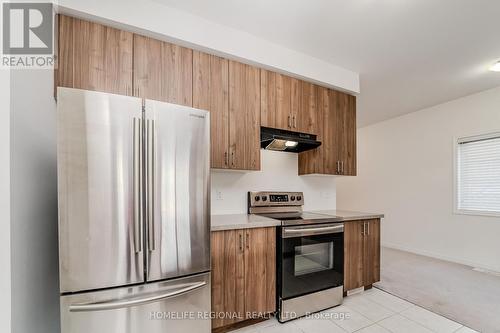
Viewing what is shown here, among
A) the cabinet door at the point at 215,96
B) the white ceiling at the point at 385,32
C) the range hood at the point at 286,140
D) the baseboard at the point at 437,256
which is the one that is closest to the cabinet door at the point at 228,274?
the cabinet door at the point at 215,96

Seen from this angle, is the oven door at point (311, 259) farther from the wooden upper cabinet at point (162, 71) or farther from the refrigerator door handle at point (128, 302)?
the wooden upper cabinet at point (162, 71)

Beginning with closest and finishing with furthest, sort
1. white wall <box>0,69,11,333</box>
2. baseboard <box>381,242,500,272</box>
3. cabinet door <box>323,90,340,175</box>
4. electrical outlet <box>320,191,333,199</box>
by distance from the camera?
white wall <box>0,69,11,333</box> → cabinet door <box>323,90,340,175</box> → electrical outlet <box>320,191,333,199</box> → baseboard <box>381,242,500,272</box>

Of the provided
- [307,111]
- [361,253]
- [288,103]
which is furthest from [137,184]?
[361,253]

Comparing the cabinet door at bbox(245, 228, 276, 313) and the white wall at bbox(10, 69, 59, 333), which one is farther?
the cabinet door at bbox(245, 228, 276, 313)

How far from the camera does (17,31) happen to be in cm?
122

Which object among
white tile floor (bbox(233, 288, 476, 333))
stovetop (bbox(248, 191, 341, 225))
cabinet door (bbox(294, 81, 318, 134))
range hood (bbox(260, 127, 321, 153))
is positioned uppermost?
cabinet door (bbox(294, 81, 318, 134))

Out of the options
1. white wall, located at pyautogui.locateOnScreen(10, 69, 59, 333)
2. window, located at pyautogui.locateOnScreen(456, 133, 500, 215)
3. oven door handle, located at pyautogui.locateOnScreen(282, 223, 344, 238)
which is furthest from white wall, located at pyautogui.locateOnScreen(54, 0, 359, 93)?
window, located at pyautogui.locateOnScreen(456, 133, 500, 215)

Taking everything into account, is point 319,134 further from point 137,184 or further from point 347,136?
point 137,184

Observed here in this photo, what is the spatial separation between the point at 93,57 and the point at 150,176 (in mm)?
1020

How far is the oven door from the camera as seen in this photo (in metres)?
2.01

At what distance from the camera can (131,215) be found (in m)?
1.29

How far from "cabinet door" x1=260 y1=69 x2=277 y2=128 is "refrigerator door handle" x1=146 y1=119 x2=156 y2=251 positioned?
121 cm

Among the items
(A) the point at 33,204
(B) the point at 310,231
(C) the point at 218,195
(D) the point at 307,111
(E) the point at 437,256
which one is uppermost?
(D) the point at 307,111

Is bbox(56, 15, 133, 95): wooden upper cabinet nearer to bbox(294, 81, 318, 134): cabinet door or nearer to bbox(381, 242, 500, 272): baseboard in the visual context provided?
bbox(294, 81, 318, 134): cabinet door
